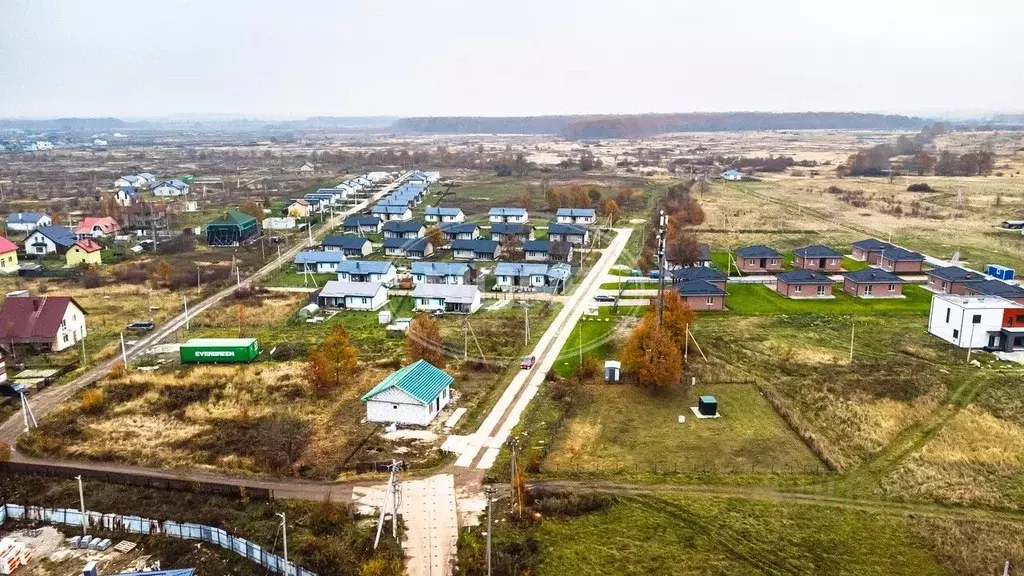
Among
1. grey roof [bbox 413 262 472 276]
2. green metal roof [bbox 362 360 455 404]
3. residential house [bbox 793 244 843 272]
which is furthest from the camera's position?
residential house [bbox 793 244 843 272]

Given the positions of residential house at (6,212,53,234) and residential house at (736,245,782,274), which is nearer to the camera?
residential house at (736,245,782,274)

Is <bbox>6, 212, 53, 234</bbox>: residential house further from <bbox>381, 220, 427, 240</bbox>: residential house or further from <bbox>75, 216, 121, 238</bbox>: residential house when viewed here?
Result: <bbox>381, 220, 427, 240</bbox>: residential house

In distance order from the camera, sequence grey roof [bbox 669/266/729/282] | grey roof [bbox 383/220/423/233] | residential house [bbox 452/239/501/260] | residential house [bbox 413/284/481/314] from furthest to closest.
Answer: grey roof [bbox 383/220/423/233] → residential house [bbox 452/239/501/260] → grey roof [bbox 669/266/729/282] → residential house [bbox 413/284/481/314]

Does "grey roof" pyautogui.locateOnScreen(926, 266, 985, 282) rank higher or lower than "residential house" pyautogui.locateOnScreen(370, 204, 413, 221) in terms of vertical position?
lower

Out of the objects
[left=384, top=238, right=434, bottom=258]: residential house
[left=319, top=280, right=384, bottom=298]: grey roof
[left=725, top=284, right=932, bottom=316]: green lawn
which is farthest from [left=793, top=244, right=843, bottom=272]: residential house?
[left=319, top=280, right=384, bottom=298]: grey roof

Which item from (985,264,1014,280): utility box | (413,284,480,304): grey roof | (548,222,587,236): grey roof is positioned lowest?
(413,284,480,304): grey roof

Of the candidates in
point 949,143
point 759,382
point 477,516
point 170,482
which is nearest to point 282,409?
point 170,482

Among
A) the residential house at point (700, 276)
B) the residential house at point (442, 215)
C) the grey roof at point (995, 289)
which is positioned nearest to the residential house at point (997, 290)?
the grey roof at point (995, 289)

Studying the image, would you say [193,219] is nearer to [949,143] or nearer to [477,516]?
[477,516]
